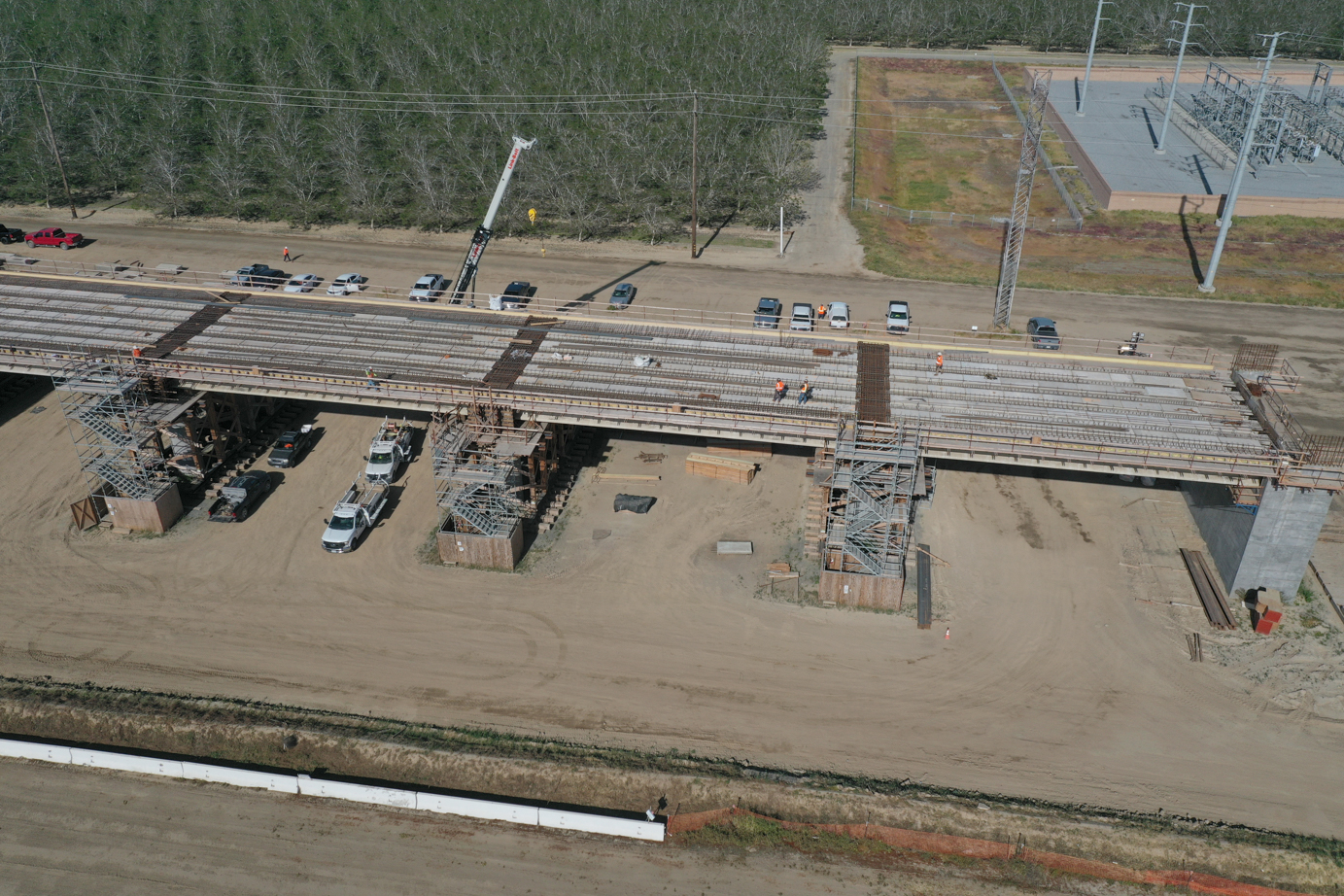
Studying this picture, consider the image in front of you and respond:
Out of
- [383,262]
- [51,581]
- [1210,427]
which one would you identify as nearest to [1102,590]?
[1210,427]

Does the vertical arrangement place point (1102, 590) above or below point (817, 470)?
below

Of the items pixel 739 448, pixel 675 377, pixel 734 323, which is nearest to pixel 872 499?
pixel 739 448

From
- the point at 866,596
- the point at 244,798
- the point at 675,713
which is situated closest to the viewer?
the point at 244,798

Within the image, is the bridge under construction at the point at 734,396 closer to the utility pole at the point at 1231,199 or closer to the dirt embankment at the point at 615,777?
the dirt embankment at the point at 615,777

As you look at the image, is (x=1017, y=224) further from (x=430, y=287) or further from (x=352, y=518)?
(x=352, y=518)

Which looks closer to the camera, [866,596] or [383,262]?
[866,596]

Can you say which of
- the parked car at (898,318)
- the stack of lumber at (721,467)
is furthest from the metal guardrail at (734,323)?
the stack of lumber at (721,467)

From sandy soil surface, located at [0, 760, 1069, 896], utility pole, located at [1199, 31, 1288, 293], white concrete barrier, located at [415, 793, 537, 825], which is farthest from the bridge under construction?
utility pole, located at [1199, 31, 1288, 293]

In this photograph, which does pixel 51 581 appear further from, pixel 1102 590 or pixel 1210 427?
pixel 1210 427
